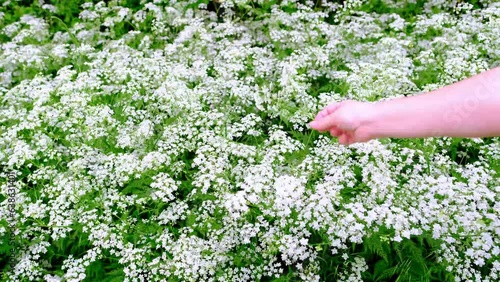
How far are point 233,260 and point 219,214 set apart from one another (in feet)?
1.77

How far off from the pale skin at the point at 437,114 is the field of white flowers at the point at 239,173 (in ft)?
5.11

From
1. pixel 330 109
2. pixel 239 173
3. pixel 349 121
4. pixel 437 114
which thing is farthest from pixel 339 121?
pixel 239 173

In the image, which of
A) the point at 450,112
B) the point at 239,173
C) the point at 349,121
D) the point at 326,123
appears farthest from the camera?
the point at 239,173

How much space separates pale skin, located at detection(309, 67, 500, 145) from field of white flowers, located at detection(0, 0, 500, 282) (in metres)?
1.56

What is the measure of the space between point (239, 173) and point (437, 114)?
2.86 meters

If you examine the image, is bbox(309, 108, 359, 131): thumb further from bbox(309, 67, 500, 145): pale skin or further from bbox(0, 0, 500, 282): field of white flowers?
bbox(0, 0, 500, 282): field of white flowers

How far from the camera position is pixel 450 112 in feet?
6.07

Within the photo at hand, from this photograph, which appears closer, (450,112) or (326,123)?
(450,112)

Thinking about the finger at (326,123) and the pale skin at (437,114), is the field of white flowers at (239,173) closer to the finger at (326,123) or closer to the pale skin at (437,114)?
the finger at (326,123)

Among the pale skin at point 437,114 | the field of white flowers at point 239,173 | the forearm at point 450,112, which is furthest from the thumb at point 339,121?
the field of white flowers at point 239,173

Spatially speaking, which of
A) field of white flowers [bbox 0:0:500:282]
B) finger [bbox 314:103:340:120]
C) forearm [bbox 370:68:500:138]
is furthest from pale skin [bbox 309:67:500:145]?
field of white flowers [bbox 0:0:500:282]

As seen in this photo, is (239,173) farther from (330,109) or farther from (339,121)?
(339,121)

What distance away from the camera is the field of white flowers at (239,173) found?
3.88 metres

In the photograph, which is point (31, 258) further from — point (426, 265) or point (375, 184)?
point (426, 265)
